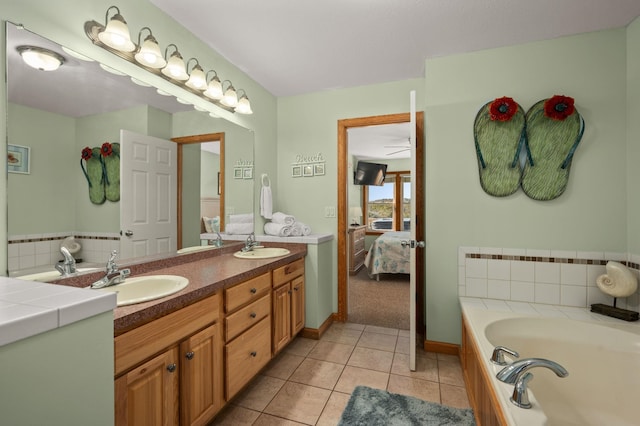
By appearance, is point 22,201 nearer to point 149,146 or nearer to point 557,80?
point 149,146

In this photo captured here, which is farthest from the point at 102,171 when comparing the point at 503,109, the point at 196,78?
the point at 503,109

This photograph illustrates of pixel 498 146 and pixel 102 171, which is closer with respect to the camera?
pixel 102 171

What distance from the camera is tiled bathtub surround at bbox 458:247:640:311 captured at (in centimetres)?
200

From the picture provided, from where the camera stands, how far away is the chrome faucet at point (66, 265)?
129cm

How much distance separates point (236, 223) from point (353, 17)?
1788 mm

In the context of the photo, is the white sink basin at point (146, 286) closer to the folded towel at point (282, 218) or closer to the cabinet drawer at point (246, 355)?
the cabinet drawer at point (246, 355)

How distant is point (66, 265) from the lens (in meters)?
1.30

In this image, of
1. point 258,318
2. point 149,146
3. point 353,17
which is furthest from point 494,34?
point 258,318

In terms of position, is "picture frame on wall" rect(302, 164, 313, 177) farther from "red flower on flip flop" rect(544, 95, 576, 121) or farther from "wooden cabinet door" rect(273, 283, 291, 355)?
"red flower on flip flop" rect(544, 95, 576, 121)

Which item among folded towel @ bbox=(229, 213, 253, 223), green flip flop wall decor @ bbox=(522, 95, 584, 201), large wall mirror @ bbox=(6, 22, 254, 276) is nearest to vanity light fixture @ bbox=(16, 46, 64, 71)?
large wall mirror @ bbox=(6, 22, 254, 276)

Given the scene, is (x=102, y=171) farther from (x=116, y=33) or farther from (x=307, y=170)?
(x=307, y=170)

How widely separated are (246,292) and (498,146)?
6.76 ft

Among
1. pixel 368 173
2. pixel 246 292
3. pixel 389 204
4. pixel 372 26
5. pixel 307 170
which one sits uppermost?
pixel 372 26

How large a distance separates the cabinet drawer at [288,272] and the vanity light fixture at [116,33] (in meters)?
1.56
